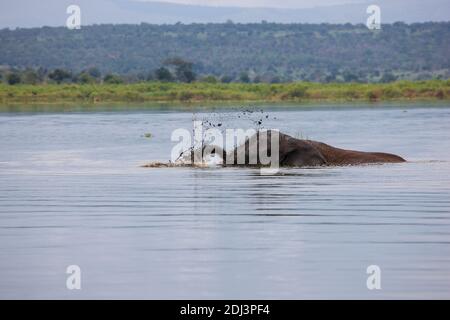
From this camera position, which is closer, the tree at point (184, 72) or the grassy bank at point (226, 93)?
the grassy bank at point (226, 93)

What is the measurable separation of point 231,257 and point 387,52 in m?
162

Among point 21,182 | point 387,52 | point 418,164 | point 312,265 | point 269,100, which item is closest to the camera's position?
point 312,265

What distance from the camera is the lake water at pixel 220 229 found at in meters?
12.9

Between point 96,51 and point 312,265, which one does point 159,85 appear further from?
point 96,51

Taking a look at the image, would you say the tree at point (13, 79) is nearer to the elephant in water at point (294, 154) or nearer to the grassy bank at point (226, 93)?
the grassy bank at point (226, 93)

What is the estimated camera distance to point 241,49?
181750 mm

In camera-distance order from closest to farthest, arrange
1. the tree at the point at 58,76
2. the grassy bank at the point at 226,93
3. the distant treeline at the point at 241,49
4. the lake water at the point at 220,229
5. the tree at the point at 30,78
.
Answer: the lake water at the point at 220,229 → the grassy bank at the point at 226,93 → the tree at the point at 30,78 → the tree at the point at 58,76 → the distant treeline at the point at 241,49

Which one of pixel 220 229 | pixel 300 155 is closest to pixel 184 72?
pixel 300 155

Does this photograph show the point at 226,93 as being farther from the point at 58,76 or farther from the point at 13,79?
the point at 13,79

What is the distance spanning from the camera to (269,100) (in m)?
80.6

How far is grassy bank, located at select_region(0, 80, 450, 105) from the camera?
81.4 metres

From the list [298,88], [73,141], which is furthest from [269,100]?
[73,141]

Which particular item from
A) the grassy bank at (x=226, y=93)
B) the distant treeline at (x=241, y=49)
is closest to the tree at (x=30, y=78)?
the grassy bank at (x=226, y=93)

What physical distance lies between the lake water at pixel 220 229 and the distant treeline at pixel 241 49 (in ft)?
425
